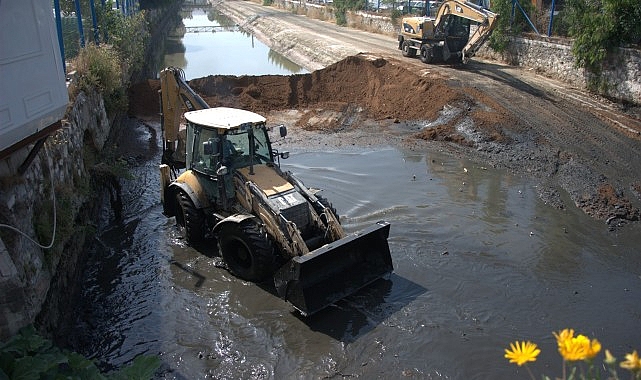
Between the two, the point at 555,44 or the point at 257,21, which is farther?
the point at 257,21

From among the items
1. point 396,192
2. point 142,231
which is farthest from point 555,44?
point 142,231

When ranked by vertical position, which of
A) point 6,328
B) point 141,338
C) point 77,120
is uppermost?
point 77,120

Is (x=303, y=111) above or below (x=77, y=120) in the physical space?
below

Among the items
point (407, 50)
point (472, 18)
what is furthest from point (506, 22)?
Result: point (407, 50)

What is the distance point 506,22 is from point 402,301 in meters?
18.7

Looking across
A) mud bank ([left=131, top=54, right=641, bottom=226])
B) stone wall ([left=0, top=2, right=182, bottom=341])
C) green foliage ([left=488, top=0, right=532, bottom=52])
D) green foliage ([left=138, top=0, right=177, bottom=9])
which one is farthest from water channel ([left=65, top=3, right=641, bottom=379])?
green foliage ([left=138, top=0, right=177, bottom=9])

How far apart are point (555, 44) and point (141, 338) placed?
61.8 ft

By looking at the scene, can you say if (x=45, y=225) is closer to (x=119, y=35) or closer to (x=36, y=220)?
(x=36, y=220)

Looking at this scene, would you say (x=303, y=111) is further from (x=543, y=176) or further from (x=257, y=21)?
(x=257, y=21)

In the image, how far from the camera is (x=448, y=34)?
2295 cm

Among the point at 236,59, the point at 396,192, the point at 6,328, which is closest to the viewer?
the point at 6,328

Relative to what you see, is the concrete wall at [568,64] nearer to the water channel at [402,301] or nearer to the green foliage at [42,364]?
the water channel at [402,301]

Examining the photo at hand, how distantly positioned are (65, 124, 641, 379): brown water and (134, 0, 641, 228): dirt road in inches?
67.5

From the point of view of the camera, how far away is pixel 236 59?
35.6 meters
